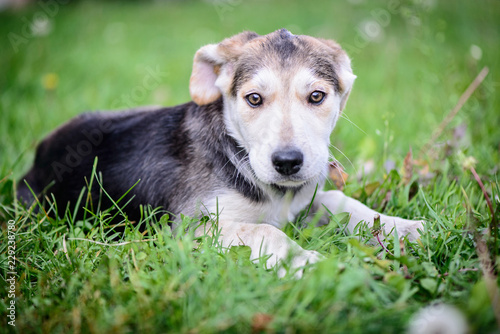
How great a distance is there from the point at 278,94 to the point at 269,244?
3.45 feet

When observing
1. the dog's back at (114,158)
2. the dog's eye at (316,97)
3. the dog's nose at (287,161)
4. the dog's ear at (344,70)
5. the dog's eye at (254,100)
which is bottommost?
the dog's back at (114,158)

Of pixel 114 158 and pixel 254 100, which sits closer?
pixel 254 100

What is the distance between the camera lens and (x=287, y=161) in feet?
9.13

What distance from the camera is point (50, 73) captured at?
7.81 meters

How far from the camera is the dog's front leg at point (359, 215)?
3068 millimetres

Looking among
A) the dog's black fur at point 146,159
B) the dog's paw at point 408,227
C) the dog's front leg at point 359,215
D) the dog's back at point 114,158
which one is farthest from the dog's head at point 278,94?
the dog's paw at point 408,227

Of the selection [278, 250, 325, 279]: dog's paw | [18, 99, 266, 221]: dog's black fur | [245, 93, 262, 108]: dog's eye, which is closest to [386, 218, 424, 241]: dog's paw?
[278, 250, 325, 279]: dog's paw

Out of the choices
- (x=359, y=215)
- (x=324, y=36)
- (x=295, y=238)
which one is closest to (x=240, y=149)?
(x=295, y=238)

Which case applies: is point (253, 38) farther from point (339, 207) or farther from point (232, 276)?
point (232, 276)

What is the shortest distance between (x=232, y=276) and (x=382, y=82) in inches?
232

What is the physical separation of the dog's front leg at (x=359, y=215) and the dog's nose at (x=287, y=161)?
0.54m

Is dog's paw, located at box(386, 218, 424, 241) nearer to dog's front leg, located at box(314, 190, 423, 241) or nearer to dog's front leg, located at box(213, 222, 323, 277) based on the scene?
dog's front leg, located at box(314, 190, 423, 241)

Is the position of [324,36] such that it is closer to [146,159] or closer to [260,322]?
[146,159]

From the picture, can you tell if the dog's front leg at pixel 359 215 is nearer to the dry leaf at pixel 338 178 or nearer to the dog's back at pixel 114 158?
the dry leaf at pixel 338 178
